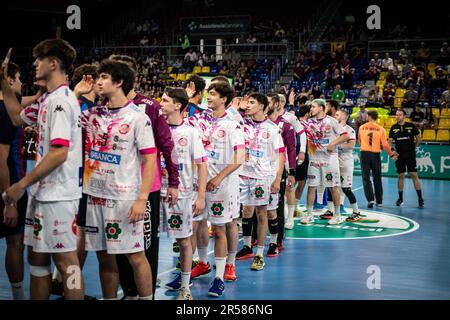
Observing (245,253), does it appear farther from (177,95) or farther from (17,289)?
(17,289)

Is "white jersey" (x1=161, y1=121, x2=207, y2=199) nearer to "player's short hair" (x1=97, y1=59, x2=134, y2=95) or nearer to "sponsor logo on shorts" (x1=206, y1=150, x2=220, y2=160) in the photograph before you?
"sponsor logo on shorts" (x1=206, y1=150, x2=220, y2=160)

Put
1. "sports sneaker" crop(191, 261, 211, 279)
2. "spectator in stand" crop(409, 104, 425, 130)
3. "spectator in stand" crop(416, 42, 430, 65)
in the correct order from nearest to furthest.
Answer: "sports sneaker" crop(191, 261, 211, 279), "spectator in stand" crop(409, 104, 425, 130), "spectator in stand" crop(416, 42, 430, 65)

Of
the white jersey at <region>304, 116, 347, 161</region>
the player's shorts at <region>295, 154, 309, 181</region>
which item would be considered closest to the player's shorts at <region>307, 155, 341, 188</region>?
the white jersey at <region>304, 116, 347, 161</region>

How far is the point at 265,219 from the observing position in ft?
23.9

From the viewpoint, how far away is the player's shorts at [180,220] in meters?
5.47

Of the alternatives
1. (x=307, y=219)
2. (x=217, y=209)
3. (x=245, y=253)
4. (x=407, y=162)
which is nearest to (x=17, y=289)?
(x=217, y=209)

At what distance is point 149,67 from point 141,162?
22.1m

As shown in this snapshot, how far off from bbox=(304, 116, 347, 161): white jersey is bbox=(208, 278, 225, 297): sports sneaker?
184 inches

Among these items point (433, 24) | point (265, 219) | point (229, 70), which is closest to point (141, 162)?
point (265, 219)

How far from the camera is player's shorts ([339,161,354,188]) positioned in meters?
10.7

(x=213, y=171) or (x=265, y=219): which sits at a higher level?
(x=213, y=171)

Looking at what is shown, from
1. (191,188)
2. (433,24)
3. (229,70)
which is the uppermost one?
(433,24)
